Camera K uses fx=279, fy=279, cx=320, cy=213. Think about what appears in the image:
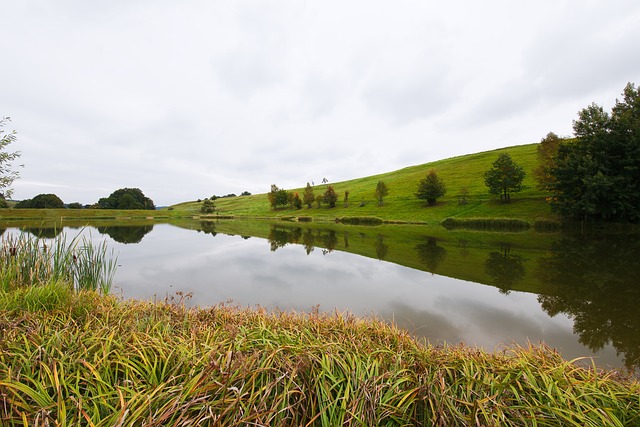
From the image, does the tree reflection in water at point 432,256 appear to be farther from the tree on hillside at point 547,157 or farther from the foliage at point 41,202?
the foliage at point 41,202

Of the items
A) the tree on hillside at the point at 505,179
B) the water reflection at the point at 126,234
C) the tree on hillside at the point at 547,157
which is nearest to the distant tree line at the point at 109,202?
the water reflection at the point at 126,234

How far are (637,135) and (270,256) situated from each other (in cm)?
4084

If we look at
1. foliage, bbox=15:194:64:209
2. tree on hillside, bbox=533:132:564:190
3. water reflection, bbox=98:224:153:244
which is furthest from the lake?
foliage, bbox=15:194:64:209

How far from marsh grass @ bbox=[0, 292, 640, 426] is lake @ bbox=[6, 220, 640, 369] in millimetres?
1733

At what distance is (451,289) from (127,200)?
456 feet

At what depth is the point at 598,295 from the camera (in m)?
8.86

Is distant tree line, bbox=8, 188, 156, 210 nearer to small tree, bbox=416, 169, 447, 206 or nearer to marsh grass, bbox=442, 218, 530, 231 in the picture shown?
small tree, bbox=416, 169, 447, 206

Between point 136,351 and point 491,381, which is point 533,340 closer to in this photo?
point 491,381

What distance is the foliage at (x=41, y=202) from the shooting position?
99.6m

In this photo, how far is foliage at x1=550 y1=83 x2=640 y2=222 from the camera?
29781mm

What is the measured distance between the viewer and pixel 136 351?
10.7 ft

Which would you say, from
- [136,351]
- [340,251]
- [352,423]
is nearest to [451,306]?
[352,423]

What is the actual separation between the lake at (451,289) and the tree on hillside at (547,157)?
2539cm

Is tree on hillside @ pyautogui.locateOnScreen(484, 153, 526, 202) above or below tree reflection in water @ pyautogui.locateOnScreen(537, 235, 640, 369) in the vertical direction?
above
